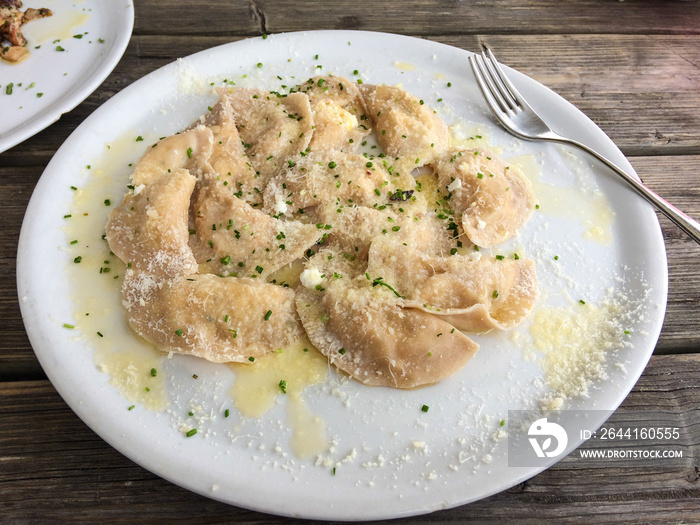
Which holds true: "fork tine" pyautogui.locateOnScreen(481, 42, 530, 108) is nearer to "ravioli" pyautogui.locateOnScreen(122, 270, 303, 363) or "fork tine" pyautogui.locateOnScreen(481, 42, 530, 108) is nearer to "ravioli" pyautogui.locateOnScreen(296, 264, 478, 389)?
"ravioli" pyautogui.locateOnScreen(296, 264, 478, 389)

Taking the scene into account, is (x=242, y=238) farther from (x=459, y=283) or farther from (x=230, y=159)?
(x=459, y=283)

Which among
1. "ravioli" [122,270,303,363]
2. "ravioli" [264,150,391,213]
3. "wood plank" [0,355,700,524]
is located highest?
"ravioli" [264,150,391,213]

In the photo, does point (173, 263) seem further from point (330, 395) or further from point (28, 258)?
point (330, 395)

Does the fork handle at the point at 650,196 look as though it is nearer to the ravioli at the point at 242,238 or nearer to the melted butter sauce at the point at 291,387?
the ravioli at the point at 242,238

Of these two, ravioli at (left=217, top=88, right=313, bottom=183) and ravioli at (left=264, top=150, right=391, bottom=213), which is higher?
ravioli at (left=217, top=88, right=313, bottom=183)

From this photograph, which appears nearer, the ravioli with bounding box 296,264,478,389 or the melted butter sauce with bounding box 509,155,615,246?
the ravioli with bounding box 296,264,478,389

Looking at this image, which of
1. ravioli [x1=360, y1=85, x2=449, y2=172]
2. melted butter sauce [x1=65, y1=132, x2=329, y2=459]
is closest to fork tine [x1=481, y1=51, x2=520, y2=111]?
ravioli [x1=360, y1=85, x2=449, y2=172]

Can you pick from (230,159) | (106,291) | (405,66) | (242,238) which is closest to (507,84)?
(405,66)

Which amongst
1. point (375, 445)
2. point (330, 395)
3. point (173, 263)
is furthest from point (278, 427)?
point (173, 263)

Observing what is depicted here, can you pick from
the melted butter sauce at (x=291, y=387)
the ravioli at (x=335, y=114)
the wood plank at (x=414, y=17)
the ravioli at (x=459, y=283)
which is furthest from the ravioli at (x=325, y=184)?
the wood plank at (x=414, y=17)
